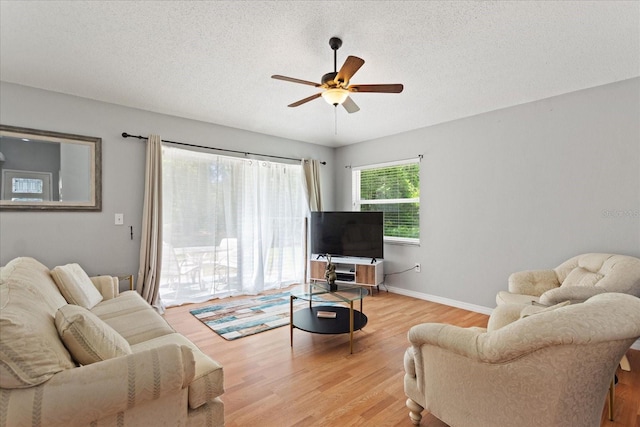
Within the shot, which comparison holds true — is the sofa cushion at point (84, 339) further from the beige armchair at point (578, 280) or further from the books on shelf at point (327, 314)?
the beige armchair at point (578, 280)

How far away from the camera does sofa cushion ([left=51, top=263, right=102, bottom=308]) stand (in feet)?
8.15

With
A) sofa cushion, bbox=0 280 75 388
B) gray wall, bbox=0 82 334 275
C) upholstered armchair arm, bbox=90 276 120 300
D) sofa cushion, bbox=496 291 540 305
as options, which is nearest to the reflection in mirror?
gray wall, bbox=0 82 334 275

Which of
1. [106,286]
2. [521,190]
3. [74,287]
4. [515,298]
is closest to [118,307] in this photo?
[74,287]

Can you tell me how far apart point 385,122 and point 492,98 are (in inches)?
52.4

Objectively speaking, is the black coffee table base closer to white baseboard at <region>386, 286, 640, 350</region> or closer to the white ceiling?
white baseboard at <region>386, 286, 640, 350</region>

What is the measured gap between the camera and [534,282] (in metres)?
3.04

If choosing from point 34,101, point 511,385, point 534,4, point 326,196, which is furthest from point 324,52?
point 326,196

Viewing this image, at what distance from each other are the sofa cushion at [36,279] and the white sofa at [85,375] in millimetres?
31

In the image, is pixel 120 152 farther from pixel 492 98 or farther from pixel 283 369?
pixel 492 98

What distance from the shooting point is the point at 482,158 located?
3908mm

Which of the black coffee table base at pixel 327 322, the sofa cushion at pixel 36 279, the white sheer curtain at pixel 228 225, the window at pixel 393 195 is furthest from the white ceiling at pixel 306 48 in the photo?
the black coffee table base at pixel 327 322

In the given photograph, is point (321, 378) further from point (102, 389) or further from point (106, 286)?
point (106, 286)

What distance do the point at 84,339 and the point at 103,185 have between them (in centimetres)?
272

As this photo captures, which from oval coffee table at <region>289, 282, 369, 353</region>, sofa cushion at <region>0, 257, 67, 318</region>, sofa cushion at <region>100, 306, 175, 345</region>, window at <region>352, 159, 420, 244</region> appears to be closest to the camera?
sofa cushion at <region>0, 257, 67, 318</region>
